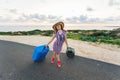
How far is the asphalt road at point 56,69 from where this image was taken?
608cm

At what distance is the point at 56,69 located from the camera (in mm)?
6762

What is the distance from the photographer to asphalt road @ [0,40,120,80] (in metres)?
6.08

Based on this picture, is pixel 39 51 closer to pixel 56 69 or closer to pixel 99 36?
pixel 56 69

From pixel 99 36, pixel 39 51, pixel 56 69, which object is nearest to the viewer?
pixel 56 69

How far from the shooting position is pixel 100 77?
20.5ft

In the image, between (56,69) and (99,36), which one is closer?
(56,69)

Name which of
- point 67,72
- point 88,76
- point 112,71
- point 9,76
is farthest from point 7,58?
point 112,71

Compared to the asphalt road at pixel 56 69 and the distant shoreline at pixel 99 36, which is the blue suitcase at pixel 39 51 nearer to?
the asphalt road at pixel 56 69

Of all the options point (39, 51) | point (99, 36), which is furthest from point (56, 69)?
point (99, 36)

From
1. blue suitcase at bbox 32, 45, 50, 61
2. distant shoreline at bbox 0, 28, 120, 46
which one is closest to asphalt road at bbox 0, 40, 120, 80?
blue suitcase at bbox 32, 45, 50, 61

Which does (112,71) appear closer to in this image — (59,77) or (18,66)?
(59,77)

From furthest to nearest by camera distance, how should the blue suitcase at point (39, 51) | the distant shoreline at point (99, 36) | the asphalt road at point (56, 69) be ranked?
the distant shoreline at point (99, 36) < the blue suitcase at point (39, 51) < the asphalt road at point (56, 69)

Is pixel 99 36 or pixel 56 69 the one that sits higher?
pixel 99 36

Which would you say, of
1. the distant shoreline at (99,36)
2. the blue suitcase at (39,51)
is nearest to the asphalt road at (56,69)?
the blue suitcase at (39,51)
